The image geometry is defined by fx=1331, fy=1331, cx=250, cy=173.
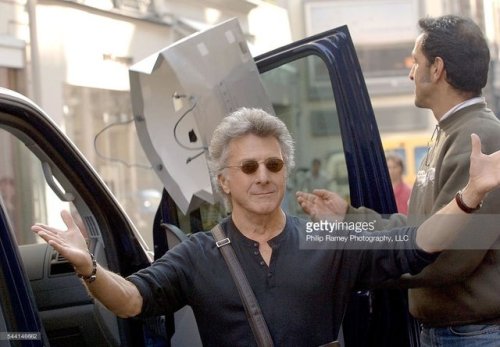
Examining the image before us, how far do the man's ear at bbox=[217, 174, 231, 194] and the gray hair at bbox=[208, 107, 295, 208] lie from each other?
1 centimetres

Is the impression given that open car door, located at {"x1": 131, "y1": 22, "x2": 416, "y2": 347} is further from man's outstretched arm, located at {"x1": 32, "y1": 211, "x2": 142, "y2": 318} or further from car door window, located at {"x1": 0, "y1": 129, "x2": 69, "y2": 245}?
car door window, located at {"x1": 0, "y1": 129, "x2": 69, "y2": 245}

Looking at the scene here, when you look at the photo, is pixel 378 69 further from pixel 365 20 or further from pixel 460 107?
pixel 460 107

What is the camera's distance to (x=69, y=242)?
3.19m

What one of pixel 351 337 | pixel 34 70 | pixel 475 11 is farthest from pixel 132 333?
pixel 34 70

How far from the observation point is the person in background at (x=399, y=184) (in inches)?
189

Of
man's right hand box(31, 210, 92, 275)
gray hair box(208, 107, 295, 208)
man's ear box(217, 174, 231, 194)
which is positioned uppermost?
gray hair box(208, 107, 295, 208)

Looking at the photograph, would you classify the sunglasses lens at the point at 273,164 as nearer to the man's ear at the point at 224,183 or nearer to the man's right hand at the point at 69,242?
the man's ear at the point at 224,183

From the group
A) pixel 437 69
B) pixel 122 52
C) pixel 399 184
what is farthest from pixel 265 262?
pixel 122 52

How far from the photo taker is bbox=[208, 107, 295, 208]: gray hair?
11.6ft

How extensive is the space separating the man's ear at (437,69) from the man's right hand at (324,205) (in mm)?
469

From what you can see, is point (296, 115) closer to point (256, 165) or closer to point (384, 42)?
point (256, 165)

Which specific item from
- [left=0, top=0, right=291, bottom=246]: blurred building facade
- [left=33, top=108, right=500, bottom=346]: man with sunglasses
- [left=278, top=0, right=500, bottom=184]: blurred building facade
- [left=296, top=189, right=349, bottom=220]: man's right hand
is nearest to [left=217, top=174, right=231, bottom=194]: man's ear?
[left=33, top=108, right=500, bottom=346]: man with sunglasses

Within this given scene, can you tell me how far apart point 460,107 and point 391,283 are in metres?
0.55

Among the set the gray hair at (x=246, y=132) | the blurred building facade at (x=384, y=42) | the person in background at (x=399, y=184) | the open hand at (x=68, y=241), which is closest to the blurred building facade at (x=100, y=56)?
the blurred building facade at (x=384, y=42)
